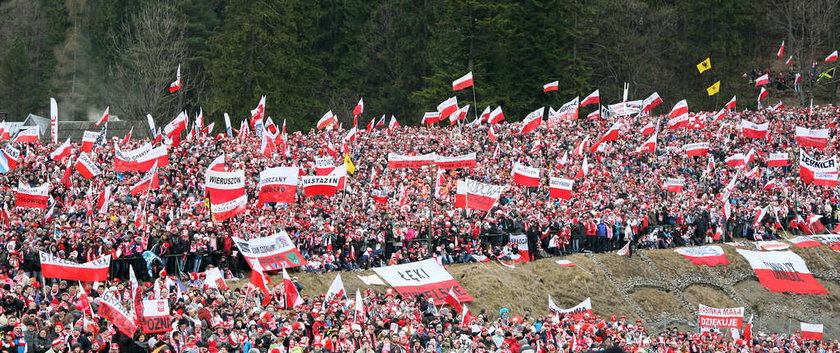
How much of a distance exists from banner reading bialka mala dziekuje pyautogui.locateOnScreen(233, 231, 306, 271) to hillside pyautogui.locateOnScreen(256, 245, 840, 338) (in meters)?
2.48

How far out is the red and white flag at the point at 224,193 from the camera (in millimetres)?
24328

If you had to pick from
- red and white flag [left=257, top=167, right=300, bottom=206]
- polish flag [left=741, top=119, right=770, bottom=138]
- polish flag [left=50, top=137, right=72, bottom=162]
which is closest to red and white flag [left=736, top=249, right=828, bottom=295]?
red and white flag [left=257, top=167, right=300, bottom=206]

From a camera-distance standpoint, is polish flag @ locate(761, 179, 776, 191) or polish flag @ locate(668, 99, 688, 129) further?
polish flag @ locate(668, 99, 688, 129)

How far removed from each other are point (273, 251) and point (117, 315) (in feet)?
23.8

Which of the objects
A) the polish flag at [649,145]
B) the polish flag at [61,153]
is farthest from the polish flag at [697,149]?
the polish flag at [61,153]

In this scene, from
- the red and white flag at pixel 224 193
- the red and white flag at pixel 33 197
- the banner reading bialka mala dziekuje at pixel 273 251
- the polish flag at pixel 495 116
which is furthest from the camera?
the polish flag at pixel 495 116

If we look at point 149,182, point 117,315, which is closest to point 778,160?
point 149,182

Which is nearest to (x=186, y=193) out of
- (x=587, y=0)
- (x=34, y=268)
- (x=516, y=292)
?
(x=34, y=268)

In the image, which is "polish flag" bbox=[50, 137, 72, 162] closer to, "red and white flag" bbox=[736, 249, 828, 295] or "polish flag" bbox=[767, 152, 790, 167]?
"red and white flag" bbox=[736, 249, 828, 295]

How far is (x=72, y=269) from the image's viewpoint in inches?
800

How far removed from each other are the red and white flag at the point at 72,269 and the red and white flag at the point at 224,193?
13.5ft

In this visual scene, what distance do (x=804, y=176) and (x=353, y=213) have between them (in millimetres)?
17054

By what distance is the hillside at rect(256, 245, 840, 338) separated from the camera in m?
30.8

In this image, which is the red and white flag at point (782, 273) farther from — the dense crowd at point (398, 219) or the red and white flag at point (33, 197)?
the red and white flag at point (33, 197)
